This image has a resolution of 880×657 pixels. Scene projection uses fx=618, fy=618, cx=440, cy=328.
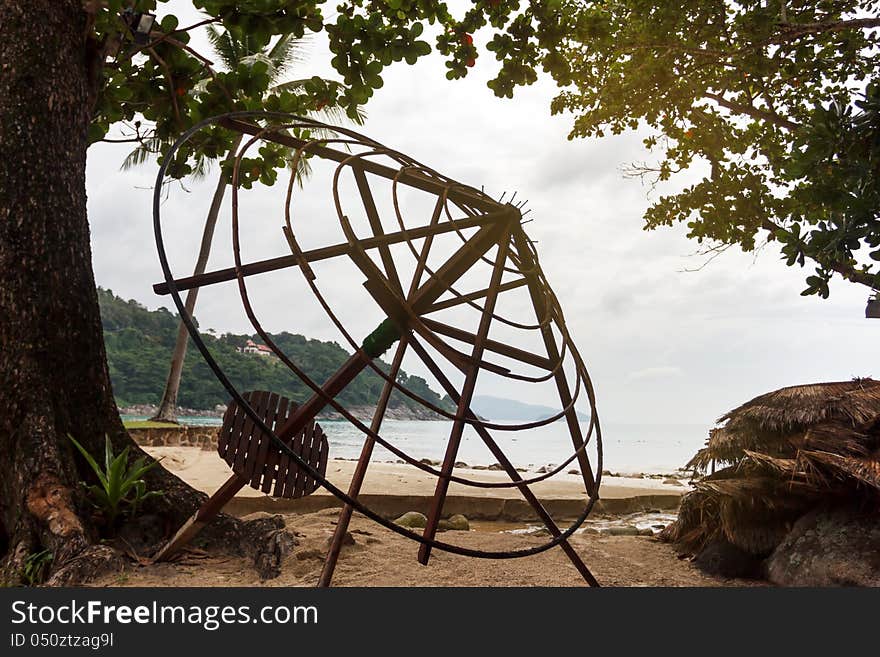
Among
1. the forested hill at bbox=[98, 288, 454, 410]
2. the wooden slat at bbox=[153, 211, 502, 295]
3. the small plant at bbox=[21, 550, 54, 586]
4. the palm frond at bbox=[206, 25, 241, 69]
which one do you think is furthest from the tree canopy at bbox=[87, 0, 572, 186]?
the forested hill at bbox=[98, 288, 454, 410]

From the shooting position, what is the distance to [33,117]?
3637mm

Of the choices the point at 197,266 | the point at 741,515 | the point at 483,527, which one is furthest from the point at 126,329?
the point at 741,515

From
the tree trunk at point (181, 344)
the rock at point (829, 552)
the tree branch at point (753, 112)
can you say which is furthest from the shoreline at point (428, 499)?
the tree trunk at point (181, 344)

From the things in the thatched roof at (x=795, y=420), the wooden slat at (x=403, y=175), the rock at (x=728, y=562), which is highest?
the wooden slat at (x=403, y=175)

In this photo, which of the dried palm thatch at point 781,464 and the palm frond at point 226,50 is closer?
the dried palm thatch at point 781,464

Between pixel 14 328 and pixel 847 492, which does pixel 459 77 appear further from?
pixel 847 492

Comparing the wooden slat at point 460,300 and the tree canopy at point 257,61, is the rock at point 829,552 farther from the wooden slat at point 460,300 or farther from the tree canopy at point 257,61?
the tree canopy at point 257,61

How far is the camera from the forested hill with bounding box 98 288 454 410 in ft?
78.8

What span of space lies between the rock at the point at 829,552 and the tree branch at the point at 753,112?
4808 millimetres

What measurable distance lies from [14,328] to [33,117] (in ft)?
4.18

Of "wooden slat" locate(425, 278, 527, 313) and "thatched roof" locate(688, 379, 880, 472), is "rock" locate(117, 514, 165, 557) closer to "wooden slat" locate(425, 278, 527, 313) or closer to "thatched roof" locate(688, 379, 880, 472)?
"wooden slat" locate(425, 278, 527, 313)

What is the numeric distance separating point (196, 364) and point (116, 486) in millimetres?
26088

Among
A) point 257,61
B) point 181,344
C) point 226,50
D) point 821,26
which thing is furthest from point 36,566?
point 226,50

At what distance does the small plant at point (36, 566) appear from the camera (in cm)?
300
